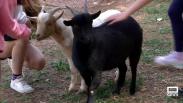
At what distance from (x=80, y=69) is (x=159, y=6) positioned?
5.45 metres

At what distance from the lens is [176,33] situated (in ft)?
18.6

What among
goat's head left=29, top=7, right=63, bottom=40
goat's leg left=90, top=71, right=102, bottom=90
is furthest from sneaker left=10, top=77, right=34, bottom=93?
goat's leg left=90, top=71, right=102, bottom=90

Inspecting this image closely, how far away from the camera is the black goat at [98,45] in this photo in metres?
4.39

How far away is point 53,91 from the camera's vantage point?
220 inches

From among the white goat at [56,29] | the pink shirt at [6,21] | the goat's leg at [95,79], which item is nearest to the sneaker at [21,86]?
the white goat at [56,29]

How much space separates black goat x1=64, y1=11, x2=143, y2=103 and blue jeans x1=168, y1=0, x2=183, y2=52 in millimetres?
771

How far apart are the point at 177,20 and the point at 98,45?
144 centimetres

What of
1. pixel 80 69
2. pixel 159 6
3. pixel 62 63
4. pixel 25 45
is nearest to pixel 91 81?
pixel 80 69

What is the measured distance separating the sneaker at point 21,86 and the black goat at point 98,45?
106 cm

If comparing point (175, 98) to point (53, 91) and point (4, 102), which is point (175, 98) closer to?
point (53, 91)

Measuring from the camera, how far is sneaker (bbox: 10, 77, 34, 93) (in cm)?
561

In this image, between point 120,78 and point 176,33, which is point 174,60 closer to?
point 176,33

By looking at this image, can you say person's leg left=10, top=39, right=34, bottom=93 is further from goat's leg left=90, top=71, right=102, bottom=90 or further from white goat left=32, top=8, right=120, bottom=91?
goat's leg left=90, top=71, right=102, bottom=90

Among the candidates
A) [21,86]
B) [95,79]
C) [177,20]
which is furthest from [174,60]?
[21,86]
